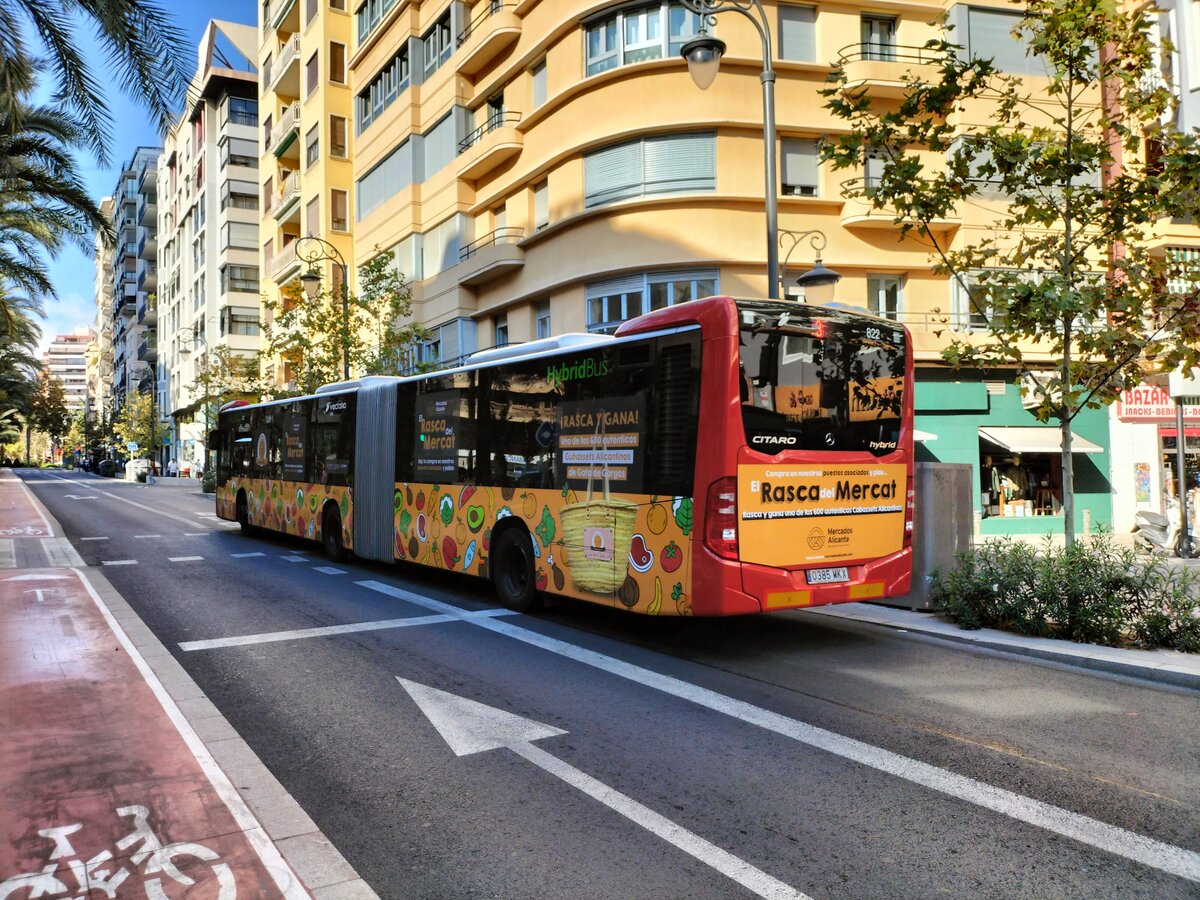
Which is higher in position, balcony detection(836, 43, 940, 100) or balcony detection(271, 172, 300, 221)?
balcony detection(271, 172, 300, 221)

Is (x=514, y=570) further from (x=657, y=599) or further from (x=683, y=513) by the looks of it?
(x=683, y=513)

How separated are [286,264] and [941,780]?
42952mm

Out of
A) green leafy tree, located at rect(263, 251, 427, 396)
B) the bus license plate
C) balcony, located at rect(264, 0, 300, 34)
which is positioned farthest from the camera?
balcony, located at rect(264, 0, 300, 34)

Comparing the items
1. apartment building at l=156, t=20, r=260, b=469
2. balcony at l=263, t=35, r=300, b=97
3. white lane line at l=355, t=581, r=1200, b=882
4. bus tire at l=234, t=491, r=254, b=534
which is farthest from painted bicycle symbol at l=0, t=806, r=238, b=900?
apartment building at l=156, t=20, r=260, b=469

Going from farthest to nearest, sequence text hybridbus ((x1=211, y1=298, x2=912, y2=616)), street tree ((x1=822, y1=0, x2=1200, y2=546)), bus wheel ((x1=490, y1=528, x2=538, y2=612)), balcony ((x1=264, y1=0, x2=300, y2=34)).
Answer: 1. balcony ((x1=264, y1=0, x2=300, y2=34))
2. bus wheel ((x1=490, y1=528, x2=538, y2=612))
3. street tree ((x1=822, y1=0, x2=1200, y2=546))
4. text hybridbus ((x1=211, y1=298, x2=912, y2=616))

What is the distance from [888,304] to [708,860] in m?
20.5

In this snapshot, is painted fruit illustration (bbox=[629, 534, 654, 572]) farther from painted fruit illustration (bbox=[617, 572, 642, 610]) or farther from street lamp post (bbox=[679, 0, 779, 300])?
street lamp post (bbox=[679, 0, 779, 300])

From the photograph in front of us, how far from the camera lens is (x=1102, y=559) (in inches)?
337

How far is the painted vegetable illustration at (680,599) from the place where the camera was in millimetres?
7605

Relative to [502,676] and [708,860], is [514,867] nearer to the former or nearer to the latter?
[708,860]

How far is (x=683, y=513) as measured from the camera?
25.2 ft

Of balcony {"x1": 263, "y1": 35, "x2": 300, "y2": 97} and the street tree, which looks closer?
the street tree

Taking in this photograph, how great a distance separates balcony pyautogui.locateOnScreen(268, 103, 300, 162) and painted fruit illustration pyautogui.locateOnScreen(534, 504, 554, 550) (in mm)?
39421

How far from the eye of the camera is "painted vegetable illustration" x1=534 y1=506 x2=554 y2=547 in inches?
375
